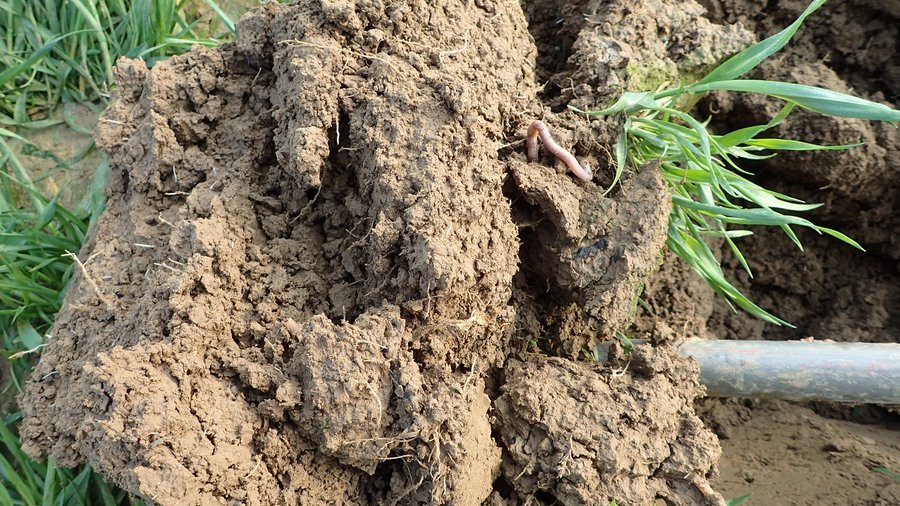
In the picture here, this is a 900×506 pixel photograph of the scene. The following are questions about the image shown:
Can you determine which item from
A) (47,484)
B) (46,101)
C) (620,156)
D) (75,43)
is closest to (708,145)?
(620,156)

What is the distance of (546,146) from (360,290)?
0.70 meters

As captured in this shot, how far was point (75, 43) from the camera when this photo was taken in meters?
2.71

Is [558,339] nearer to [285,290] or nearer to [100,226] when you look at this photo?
[285,290]

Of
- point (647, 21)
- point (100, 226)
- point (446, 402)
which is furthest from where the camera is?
point (647, 21)

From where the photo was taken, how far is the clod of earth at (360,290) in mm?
1546

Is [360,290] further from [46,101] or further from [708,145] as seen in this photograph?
[46,101]

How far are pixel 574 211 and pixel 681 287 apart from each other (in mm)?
964

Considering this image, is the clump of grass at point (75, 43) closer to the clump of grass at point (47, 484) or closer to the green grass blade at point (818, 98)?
the clump of grass at point (47, 484)

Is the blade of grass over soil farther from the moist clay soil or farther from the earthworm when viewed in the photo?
the earthworm

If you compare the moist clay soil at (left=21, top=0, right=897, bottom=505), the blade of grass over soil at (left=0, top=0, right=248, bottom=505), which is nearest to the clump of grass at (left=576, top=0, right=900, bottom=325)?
the moist clay soil at (left=21, top=0, right=897, bottom=505)

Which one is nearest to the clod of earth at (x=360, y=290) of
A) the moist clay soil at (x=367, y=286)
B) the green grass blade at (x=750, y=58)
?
the moist clay soil at (x=367, y=286)

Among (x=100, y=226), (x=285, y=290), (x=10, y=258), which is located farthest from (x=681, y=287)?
(x=10, y=258)

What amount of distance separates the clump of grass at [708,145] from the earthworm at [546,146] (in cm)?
15

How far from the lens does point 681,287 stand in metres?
2.58
